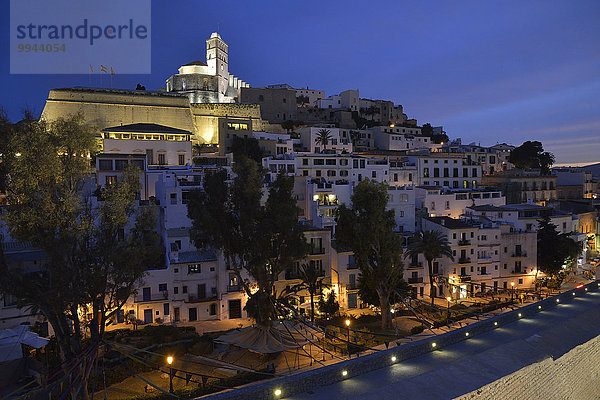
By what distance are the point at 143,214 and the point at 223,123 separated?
41.1m

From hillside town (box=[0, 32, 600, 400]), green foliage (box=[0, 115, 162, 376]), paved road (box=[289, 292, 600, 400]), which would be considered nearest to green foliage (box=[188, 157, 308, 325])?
hillside town (box=[0, 32, 600, 400])

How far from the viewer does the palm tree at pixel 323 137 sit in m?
60.2

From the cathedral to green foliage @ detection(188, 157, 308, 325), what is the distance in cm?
5738

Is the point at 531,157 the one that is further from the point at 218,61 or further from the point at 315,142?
the point at 218,61

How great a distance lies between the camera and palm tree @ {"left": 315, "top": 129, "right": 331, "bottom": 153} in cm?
6016

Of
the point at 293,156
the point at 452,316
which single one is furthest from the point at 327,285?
the point at 293,156

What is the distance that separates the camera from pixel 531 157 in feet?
225

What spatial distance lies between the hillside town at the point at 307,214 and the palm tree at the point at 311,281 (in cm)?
20

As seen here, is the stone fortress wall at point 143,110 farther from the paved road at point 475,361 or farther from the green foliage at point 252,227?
the paved road at point 475,361

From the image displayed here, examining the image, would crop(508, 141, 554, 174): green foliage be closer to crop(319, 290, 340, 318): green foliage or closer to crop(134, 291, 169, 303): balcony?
crop(319, 290, 340, 318): green foliage

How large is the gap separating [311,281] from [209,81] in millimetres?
60287

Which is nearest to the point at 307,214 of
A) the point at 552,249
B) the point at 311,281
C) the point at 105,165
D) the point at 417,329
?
the point at 311,281

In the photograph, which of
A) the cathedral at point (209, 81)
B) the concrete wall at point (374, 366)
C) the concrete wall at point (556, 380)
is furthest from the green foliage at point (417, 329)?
the cathedral at point (209, 81)

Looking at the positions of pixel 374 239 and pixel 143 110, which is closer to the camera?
pixel 374 239
